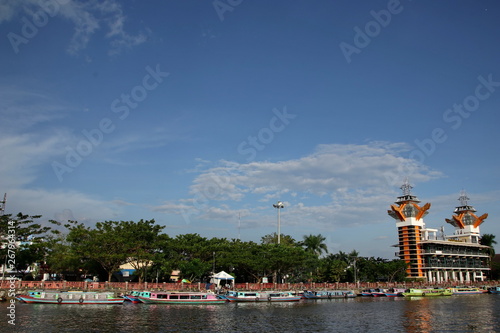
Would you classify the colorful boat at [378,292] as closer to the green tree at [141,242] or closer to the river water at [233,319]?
the river water at [233,319]

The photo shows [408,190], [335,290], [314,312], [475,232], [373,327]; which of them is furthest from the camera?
[475,232]

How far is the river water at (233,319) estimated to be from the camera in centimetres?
4038

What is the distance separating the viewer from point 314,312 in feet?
184

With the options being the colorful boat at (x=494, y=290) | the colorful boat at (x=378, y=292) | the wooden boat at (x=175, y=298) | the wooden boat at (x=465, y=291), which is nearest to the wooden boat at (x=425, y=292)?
the colorful boat at (x=378, y=292)

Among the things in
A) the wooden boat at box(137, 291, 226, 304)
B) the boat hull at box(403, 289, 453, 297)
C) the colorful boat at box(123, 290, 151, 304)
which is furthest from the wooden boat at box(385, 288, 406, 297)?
the colorful boat at box(123, 290, 151, 304)

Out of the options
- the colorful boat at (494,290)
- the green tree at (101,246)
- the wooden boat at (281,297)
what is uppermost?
the green tree at (101,246)

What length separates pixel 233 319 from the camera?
156 ft

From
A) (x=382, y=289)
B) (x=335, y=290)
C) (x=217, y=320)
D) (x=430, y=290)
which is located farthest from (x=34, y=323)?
(x=430, y=290)

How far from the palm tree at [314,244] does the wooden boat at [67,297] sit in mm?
60737

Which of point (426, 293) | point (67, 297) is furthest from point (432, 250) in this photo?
point (67, 297)

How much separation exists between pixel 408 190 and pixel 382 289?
41532mm

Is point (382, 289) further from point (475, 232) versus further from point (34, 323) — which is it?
point (34, 323)

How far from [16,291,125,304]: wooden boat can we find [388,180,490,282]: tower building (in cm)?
8612

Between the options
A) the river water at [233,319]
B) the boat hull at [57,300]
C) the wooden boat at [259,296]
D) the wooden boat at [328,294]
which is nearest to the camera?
the river water at [233,319]
